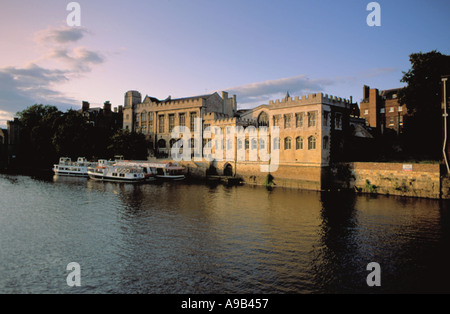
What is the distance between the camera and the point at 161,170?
60.2 m

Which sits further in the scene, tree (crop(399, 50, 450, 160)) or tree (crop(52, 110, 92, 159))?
tree (crop(52, 110, 92, 159))

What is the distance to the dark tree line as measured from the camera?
69938 millimetres

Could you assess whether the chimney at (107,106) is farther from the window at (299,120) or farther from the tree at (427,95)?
the tree at (427,95)

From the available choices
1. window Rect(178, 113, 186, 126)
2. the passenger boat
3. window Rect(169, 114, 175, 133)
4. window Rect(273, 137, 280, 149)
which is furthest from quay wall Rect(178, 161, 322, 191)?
window Rect(169, 114, 175, 133)

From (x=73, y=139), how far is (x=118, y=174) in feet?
81.8

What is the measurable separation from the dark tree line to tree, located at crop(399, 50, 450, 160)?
5617cm

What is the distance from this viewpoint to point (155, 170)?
198 ft

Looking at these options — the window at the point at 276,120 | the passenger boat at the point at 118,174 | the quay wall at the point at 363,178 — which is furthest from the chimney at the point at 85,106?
the window at the point at 276,120

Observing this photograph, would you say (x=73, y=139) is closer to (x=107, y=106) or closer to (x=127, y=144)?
(x=127, y=144)

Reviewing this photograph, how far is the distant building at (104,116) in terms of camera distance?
296 ft

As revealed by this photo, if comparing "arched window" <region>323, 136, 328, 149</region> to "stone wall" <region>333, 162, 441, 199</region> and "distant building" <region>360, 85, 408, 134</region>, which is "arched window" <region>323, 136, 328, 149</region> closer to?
"stone wall" <region>333, 162, 441, 199</region>

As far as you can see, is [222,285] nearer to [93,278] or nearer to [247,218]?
[93,278]

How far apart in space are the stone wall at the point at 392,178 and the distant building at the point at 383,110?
94.6 ft
